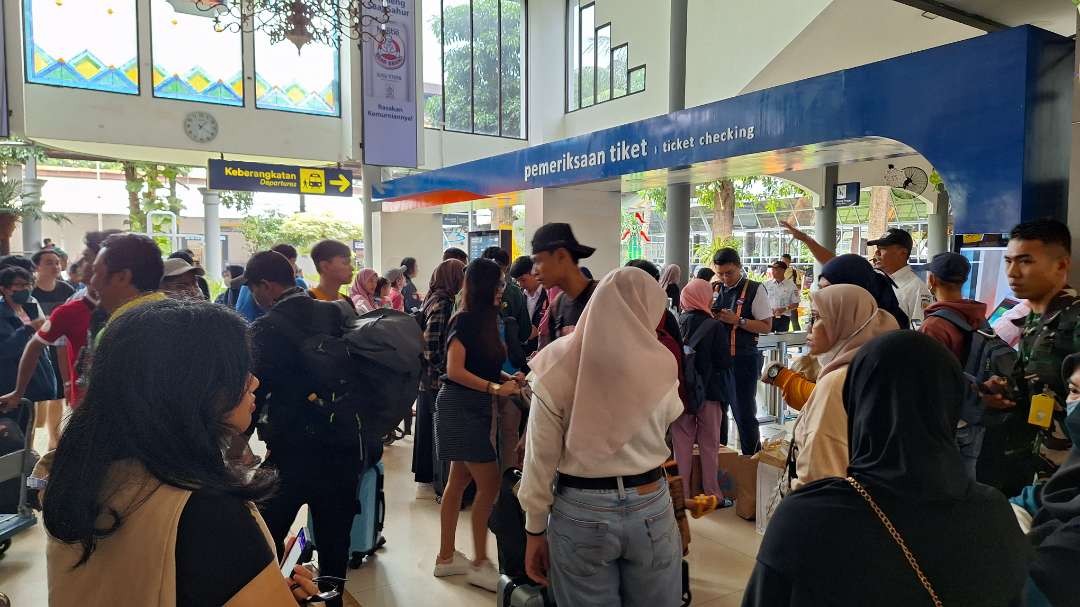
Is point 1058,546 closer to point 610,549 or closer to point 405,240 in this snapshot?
point 610,549

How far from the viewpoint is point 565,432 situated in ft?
6.14

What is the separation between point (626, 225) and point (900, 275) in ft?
65.5

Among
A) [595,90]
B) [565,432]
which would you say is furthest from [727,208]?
[565,432]

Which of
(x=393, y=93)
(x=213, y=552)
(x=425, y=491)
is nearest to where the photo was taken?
(x=213, y=552)

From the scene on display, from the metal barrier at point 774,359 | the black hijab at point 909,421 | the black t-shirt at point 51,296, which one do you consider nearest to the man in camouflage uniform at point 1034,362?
the black hijab at point 909,421

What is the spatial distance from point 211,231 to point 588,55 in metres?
10.7

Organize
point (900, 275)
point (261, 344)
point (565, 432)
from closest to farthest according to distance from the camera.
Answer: point (565, 432) → point (261, 344) → point (900, 275)

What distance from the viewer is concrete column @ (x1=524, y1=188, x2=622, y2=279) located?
25.9 feet

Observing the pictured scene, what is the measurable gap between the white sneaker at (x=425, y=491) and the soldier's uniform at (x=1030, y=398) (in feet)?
11.0

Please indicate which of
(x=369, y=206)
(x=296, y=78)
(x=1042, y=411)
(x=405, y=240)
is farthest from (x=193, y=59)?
(x=1042, y=411)

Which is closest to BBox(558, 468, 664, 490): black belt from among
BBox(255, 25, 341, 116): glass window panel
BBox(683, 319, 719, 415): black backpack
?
BBox(683, 319, 719, 415): black backpack

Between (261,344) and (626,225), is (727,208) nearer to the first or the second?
(626,225)

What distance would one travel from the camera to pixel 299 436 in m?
2.50

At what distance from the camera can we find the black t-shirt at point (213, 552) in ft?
3.35
